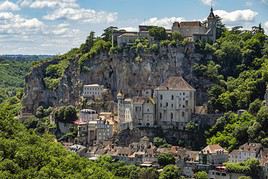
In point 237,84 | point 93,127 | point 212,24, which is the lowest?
point 93,127

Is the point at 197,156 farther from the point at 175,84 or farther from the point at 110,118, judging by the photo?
the point at 110,118

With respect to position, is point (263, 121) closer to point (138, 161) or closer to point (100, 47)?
point (138, 161)

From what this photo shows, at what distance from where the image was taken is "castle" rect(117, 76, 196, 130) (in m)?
78.3

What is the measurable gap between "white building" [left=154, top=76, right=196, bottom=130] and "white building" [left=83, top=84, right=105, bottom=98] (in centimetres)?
1009

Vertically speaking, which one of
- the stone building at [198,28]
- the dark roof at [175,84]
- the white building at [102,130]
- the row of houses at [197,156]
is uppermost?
the stone building at [198,28]

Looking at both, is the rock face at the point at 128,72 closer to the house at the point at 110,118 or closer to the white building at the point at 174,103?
the house at the point at 110,118

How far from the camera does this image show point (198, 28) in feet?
297

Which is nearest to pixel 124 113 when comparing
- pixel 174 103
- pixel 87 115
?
pixel 87 115

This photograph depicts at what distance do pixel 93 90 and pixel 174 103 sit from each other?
44.2 feet

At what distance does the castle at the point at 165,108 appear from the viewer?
3083 inches

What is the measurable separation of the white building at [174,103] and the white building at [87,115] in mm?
8564

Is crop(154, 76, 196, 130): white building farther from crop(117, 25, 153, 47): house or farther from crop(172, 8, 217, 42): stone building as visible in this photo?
crop(172, 8, 217, 42): stone building

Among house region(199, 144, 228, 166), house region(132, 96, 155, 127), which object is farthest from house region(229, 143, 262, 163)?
house region(132, 96, 155, 127)

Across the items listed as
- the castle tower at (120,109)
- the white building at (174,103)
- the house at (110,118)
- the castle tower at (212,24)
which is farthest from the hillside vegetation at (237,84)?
the house at (110,118)
